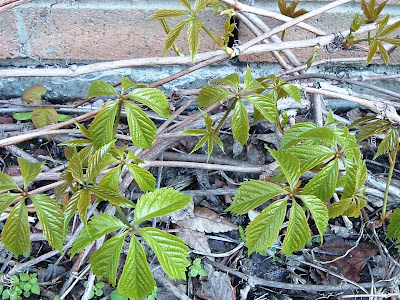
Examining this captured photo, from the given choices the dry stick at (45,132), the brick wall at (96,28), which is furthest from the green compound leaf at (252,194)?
the brick wall at (96,28)

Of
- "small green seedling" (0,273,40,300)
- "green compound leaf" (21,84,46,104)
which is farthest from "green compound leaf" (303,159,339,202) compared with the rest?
"green compound leaf" (21,84,46,104)

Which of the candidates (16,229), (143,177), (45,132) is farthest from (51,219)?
(45,132)

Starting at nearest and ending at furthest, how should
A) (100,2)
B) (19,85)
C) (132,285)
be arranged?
1. (132,285)
2. (100,2)
3. (19,85)

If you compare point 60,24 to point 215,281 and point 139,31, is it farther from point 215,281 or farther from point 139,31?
point 215,281

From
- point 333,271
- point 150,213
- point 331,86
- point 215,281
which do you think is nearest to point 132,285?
point 150,213

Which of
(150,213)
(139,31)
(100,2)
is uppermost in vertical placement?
(100,2)

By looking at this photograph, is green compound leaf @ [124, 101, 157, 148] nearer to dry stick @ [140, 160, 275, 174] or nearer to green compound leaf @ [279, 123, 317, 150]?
dry stick @ [140, 160, 275, 174]

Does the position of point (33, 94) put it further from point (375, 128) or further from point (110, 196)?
point (375, 128)
